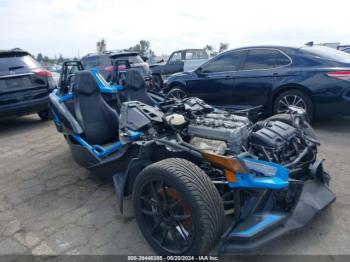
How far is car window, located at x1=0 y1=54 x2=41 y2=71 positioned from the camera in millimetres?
6457

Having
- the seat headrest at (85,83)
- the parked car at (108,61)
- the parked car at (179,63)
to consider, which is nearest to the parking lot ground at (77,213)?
the seat headrest at (85,83)

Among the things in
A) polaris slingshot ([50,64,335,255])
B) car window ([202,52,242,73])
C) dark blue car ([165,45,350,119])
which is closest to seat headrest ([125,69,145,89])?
polaris slingshot ([50,64,335,255])

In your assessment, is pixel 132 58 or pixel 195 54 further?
pixel 195 54

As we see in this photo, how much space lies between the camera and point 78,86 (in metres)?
4.12

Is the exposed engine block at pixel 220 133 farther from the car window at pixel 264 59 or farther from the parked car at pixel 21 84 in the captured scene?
the parked car at pixel 21 84

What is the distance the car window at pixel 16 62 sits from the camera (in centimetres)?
646

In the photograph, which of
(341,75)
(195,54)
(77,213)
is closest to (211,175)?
(77,213)

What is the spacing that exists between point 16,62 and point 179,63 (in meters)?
6.34

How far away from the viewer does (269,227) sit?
214 centimetres

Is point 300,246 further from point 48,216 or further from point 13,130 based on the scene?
point 13,130

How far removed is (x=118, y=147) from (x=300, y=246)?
1954 mm

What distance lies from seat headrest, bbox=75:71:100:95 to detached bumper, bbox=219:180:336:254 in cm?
287

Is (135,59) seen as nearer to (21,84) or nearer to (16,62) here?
(16,62)

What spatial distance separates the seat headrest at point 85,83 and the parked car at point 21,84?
303 centimetres
